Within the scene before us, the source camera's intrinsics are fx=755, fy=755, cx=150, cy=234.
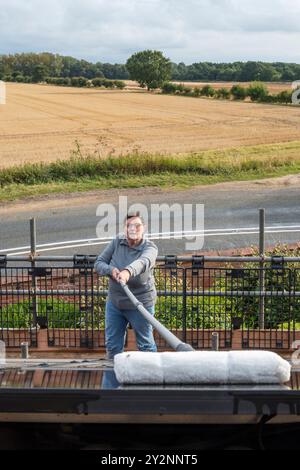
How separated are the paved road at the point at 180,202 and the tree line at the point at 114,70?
82.8 meters

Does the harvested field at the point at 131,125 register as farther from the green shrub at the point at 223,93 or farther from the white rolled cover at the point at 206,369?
the white rolled cover at the point at 206,369

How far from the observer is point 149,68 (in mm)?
102438

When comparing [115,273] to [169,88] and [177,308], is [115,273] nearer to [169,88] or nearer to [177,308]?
[177,308]

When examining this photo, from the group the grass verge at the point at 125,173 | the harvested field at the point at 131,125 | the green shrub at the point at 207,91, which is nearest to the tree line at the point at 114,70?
the green shrub at the point at 207,91

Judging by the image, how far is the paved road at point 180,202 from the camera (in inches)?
658

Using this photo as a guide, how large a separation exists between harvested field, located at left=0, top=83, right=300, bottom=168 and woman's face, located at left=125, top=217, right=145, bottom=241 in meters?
24.8

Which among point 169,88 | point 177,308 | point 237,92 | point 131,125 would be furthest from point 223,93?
point 177,308

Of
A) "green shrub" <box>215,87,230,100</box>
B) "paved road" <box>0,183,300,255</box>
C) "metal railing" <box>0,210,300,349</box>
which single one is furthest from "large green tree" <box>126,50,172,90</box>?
"metal railing" <box>0,210,300,349</box>

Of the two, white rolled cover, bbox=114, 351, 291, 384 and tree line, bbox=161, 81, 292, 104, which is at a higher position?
tree line, bbox=161, 81, 292, 104

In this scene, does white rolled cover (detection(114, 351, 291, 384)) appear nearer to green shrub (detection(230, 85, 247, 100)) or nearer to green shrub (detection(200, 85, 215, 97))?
green shrub (detection(230, 85, 247, 100))

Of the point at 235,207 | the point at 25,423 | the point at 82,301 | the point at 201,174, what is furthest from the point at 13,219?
the point at 25,423

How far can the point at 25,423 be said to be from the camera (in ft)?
11.6

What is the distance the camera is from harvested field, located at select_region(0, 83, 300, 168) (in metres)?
37.7
